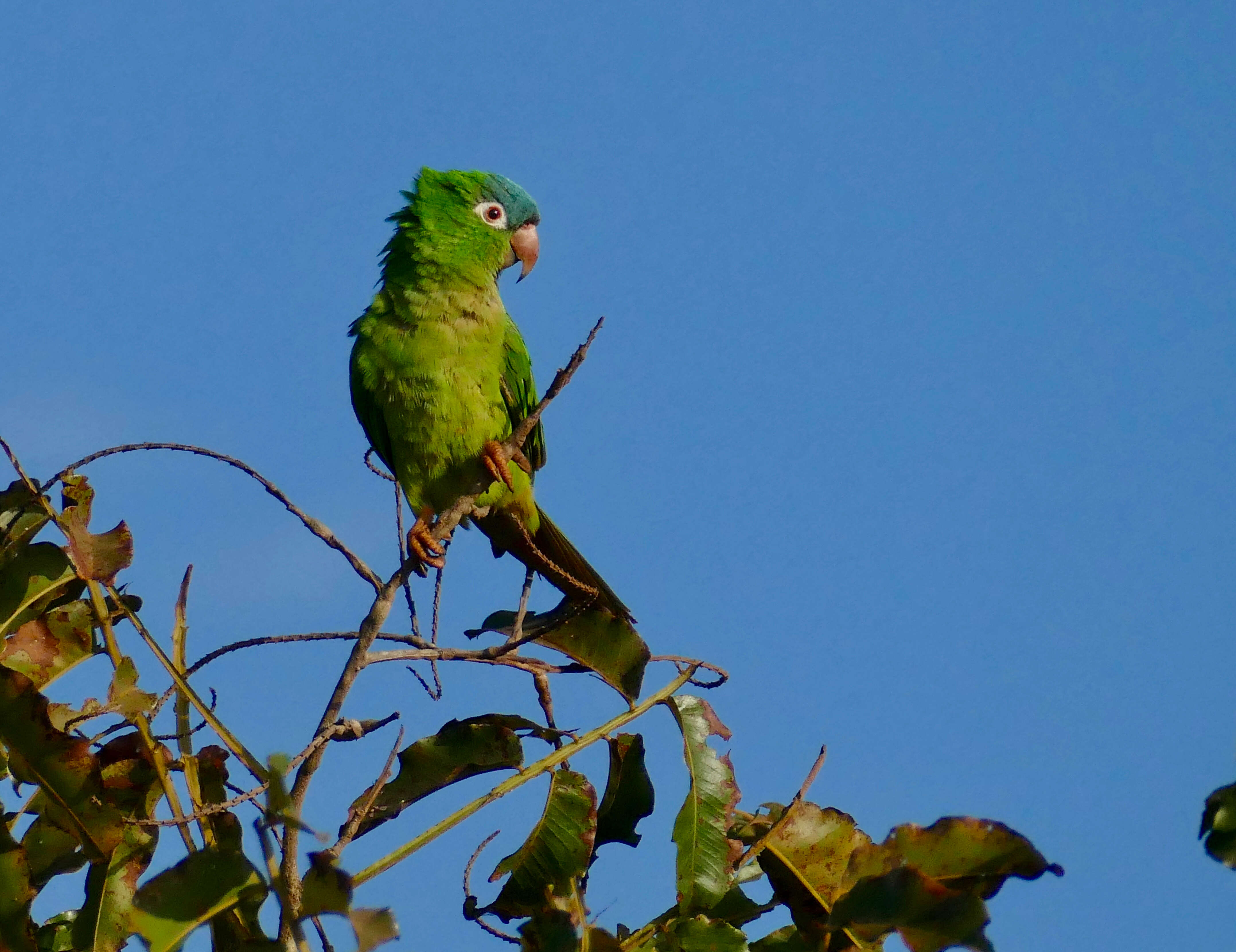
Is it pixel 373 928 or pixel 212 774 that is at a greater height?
pixel 212 774

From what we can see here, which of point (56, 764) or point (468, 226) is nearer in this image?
point (56, 764)

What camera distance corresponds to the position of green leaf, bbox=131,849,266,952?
6.09 ft

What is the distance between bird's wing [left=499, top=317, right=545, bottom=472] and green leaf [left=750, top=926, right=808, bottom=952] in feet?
9.65

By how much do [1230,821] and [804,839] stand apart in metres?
1.00

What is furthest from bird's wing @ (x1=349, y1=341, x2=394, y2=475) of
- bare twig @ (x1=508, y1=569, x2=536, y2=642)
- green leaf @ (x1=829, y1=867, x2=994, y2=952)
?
green leaf @ (x1=829, y1=867, x2=994, y2=952)

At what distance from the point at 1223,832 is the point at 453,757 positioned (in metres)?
1.43

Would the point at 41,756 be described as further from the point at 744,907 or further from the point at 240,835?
the point at 744,907

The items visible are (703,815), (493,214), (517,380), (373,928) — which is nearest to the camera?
(373,928)

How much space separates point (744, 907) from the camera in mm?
2373

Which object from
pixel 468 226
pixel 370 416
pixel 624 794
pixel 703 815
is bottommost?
pixel 703 815

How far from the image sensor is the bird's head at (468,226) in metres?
5.34

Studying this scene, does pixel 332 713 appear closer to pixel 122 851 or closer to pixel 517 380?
pixel 122 851

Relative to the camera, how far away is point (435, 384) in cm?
488

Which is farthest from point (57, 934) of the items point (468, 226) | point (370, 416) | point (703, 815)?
point (468, 226)
